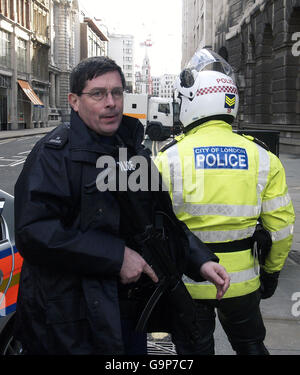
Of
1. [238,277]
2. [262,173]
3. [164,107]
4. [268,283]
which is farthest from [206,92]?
Result: [164,107]

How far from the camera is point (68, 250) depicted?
1.66m

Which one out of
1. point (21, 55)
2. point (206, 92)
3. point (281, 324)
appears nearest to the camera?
point (206, 92)

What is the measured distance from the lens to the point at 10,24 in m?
39.4

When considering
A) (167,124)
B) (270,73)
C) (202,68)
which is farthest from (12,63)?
(202,68)

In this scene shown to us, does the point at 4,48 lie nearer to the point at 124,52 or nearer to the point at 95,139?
the point at 95,139

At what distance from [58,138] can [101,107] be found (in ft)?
0.71

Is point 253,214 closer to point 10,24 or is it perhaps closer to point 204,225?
point 204,225

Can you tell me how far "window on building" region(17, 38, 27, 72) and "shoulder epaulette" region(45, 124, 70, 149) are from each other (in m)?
42.7

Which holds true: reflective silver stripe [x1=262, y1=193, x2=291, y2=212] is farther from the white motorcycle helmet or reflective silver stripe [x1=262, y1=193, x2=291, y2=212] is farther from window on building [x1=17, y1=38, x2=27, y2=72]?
window on building [x1=17, y1=38, x2=27, y2=72]

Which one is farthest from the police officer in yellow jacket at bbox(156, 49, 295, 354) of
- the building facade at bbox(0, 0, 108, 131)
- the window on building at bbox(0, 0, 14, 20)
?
the window on building at bbox(0, 0, 14, 20)

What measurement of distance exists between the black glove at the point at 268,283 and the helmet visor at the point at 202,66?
43.5 inches

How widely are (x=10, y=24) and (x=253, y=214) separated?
135ft
